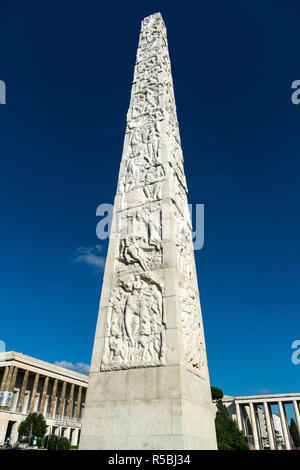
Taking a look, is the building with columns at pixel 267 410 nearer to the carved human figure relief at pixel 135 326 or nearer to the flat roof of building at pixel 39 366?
the flat roof of building at pixel 39 366

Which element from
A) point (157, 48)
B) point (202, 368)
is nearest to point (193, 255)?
→ point (202, 368)

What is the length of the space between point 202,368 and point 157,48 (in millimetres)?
10955

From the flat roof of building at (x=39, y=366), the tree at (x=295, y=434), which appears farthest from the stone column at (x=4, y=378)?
the tree at (x=295, y=434)

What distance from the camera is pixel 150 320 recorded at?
6.25 meters

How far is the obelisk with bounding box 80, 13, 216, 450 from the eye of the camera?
17.6 feet

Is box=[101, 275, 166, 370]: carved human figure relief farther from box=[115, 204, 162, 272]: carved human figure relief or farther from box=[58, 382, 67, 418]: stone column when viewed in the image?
box=[58, 382, 67, 418]: stone column

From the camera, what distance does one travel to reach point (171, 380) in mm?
5457

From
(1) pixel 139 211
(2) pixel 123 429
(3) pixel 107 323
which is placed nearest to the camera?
(2) pixel 123 429

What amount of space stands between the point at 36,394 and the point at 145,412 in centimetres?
4495

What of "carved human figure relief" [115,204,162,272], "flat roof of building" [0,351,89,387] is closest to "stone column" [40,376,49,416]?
"flat roof of building" [0,351,89,387]

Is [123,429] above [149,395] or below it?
below

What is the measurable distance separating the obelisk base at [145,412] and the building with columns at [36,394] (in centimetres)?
3377
